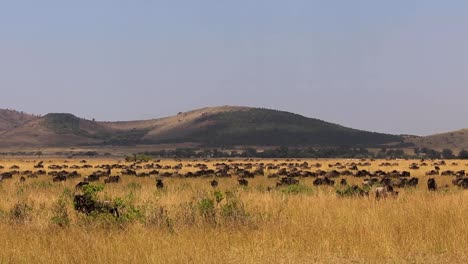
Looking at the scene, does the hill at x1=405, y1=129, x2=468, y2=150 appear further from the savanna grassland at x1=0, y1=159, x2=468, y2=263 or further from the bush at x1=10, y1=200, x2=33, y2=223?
the bush at x1=10, y1=200, x2=33, y2=223

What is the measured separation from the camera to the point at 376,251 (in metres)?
9.22

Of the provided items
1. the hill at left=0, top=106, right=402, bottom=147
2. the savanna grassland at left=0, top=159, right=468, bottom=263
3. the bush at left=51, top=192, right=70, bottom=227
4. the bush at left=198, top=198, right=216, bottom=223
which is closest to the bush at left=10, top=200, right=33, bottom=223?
the savanna grassland at left=0, top=159, right=468, bottom=263

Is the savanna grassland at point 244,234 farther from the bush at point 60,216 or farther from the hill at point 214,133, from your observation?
the hill at point 214,133

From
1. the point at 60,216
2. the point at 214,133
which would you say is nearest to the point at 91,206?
the point at 60,216

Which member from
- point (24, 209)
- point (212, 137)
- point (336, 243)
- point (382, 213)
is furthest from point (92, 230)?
point (212, 137)

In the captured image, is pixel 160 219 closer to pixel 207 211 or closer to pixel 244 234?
pixel 207 211

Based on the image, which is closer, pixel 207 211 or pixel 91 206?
pixel 207 211

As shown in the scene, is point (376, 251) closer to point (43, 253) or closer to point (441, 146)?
point (43, 253)

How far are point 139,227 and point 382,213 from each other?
5.48 m

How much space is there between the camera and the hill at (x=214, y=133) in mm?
165500

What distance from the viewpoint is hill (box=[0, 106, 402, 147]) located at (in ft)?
543

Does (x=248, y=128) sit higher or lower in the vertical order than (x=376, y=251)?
higher

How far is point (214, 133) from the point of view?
6944 inches

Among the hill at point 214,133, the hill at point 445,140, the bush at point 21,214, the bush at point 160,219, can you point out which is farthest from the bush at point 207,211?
the hill at point 214,133
